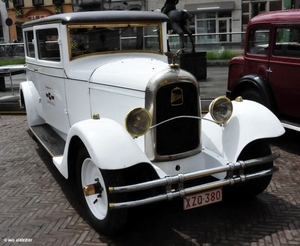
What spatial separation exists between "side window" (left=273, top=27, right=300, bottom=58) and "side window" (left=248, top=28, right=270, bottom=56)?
23cm

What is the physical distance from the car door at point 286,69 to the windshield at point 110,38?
2002 millimetres

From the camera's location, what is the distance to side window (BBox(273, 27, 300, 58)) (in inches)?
214

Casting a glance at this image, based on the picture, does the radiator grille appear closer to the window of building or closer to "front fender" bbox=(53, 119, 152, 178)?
"front fender" bbox=(53, 119, 152, 178)

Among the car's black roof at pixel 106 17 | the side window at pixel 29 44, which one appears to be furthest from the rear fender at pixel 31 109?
the car's black roof at pixel 106 17

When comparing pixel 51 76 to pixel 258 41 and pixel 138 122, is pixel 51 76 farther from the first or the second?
pixel 258 41

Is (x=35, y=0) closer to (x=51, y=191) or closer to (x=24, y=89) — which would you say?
(x=24, y=89)

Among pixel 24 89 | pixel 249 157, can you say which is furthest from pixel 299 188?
pixel 24 89

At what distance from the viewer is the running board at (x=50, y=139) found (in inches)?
181

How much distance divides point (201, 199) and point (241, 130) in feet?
2.65

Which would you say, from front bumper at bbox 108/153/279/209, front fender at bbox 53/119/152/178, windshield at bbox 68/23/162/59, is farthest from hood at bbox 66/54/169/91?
front bumper at bbox 108/153/279/209

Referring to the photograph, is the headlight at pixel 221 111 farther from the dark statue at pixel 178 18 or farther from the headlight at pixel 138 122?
the dark statue at pixel 178 18

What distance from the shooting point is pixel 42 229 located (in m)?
3.47

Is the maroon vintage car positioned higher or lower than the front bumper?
higher

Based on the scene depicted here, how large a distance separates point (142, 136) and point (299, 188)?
6.33ft
